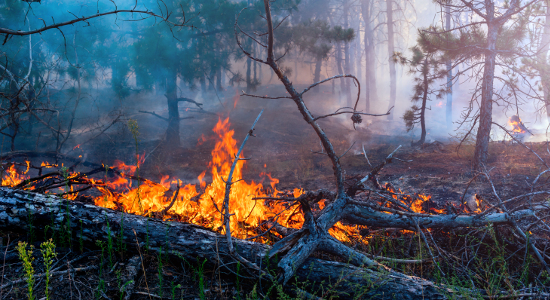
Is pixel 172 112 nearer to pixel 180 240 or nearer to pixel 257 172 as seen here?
pixel 257 172

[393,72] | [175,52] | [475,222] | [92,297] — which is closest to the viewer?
[92,297]

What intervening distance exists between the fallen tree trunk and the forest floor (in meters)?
0.13

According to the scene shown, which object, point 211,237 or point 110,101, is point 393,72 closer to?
point 110,101

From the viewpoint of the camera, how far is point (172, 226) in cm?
257

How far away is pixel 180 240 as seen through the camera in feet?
7.99

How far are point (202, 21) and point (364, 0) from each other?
67.1 ft

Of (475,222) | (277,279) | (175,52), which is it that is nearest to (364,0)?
(175,52)

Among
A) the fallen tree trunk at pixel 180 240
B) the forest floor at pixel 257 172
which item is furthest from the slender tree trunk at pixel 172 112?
the fallen tree trunk at pixel 180 240

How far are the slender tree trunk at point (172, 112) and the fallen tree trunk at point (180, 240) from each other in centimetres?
1102

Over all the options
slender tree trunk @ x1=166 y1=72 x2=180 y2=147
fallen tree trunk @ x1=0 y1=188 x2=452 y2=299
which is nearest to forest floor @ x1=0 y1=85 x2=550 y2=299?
fallen tree trunk @ x1=0 y1=188 x2=452 y2=299

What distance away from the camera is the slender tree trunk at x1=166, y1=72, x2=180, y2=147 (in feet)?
42.4

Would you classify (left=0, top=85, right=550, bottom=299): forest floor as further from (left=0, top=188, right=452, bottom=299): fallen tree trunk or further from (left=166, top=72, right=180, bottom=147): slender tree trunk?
(left=166, top=72, right=180, bottom=147): slender tree trunk

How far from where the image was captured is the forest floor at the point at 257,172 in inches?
85.0

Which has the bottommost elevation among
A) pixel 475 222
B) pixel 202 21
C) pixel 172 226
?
pixel 475 222
